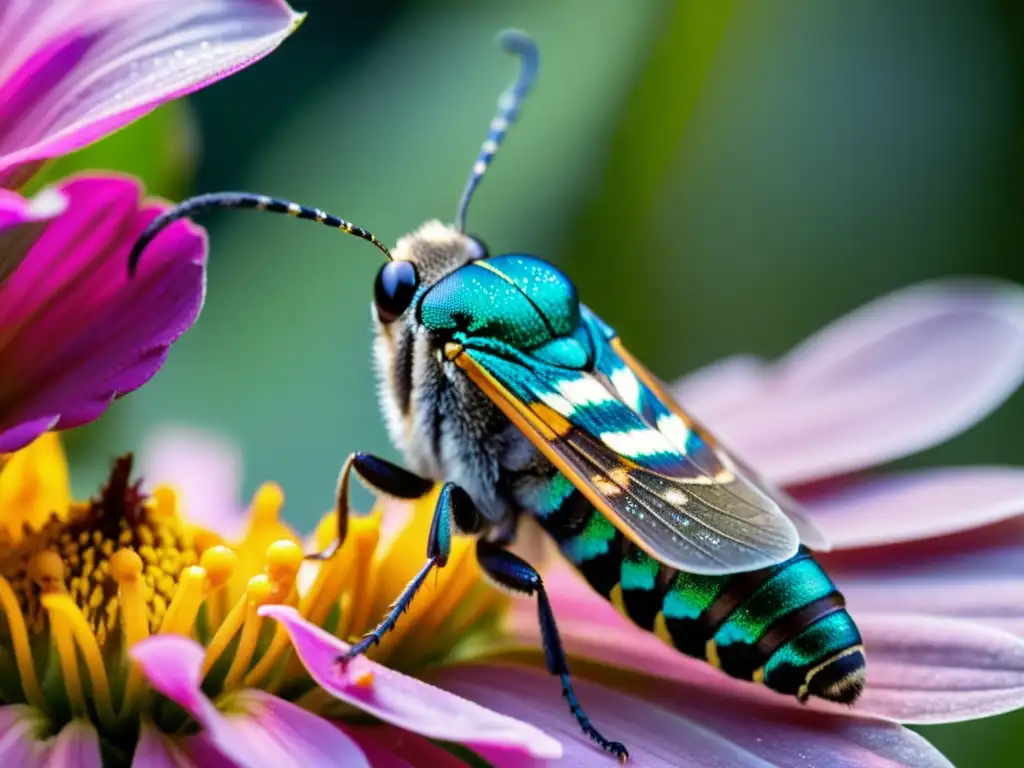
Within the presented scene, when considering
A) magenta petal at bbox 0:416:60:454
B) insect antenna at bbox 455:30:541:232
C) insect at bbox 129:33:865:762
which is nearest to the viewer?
magenta petal at bbox 0:416:60:454

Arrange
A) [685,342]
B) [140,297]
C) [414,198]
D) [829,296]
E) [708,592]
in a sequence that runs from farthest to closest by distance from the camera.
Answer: [829,296], [685,342], [414,198], [708,592], [140,297]

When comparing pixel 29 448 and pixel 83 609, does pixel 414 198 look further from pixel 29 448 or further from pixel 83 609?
pixel 83 609

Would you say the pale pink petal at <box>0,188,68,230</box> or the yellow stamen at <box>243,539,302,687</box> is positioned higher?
the pale pink petal at <box>0,188,68,230</box>

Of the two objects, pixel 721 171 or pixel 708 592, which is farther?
pixel 721 171

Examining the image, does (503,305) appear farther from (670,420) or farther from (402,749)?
(402,749)

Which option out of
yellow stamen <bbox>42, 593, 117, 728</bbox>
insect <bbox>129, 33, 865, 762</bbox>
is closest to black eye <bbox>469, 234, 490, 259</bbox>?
insect <bbox>129, 33, 865, 762</bbox>

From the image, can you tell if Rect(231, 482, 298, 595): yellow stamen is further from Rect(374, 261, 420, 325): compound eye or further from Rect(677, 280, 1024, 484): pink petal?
Rect(677, 280, 1024, 484): pink petal

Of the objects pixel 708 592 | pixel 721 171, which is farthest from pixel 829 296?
pixel 708 592

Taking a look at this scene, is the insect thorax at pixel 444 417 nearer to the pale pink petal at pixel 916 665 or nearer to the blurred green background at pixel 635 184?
the pale pink petal at pixel 916 665
